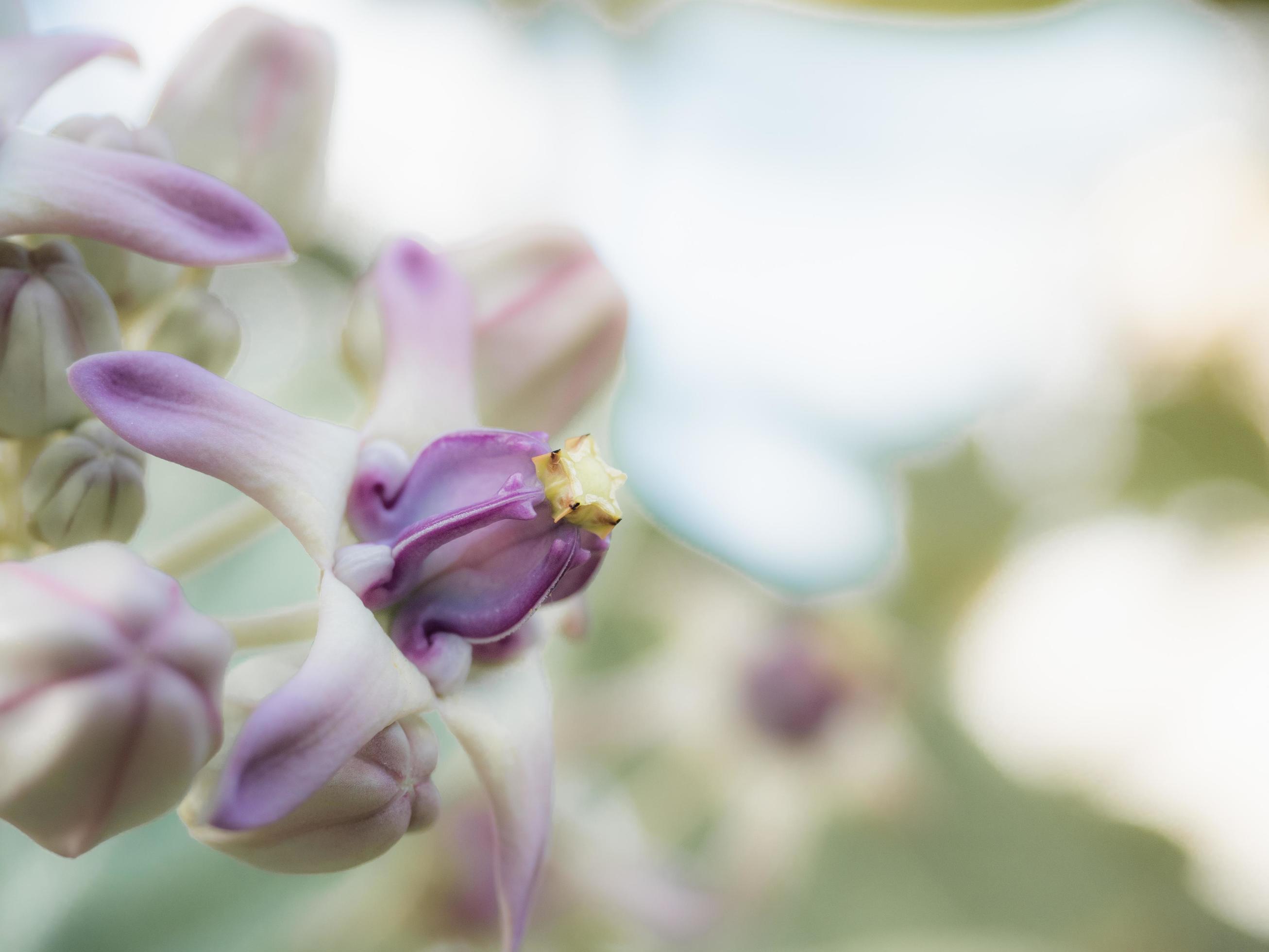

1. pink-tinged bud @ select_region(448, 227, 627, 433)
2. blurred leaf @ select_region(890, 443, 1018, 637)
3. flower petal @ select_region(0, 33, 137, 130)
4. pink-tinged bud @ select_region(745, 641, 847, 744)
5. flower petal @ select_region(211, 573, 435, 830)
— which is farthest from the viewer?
blurred leaf @ select_region(890, 443, 1018, 637)

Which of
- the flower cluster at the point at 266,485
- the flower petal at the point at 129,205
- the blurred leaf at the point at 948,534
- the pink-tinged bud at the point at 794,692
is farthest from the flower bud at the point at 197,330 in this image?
the blurred leaf at the point at 948,534

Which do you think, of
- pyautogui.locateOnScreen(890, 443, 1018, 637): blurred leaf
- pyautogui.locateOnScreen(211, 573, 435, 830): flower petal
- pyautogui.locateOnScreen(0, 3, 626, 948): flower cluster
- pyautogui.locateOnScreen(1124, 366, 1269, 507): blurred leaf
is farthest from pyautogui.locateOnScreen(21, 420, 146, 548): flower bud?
pyautogui.locateOnScreen(1124, 366, 1269, 507): blurred leaf

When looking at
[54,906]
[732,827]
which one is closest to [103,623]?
[54,906]

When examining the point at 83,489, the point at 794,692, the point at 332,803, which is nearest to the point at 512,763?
the point at 332,803

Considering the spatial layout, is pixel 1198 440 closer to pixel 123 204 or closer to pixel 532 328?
pixel 532 328

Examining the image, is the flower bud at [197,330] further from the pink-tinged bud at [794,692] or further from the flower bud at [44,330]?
the pink-tinged bud at [794,692]

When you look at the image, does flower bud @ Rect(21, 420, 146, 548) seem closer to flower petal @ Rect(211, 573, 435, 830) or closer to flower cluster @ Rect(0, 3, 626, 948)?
flower cluster @ Rect(0, 3, 626, 948)
